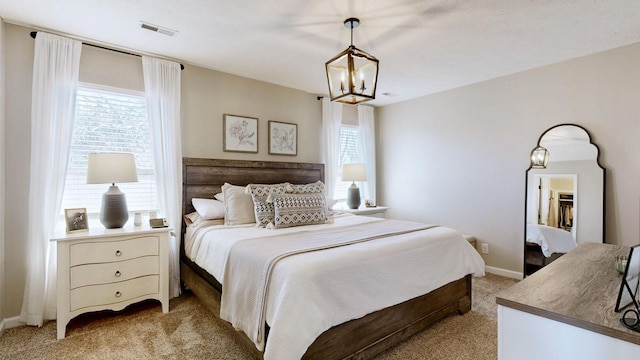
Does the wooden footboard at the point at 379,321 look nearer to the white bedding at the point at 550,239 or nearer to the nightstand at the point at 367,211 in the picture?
the white bedding at the point at 550,239

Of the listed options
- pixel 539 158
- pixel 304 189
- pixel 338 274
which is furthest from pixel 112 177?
pixel 539 158

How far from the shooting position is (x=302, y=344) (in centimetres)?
155

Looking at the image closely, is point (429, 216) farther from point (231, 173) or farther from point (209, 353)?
point (209, 353)

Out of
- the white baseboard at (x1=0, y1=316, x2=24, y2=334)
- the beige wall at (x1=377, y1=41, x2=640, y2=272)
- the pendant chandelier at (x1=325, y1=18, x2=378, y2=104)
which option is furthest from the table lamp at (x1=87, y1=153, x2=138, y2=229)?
the beige wall at (x1=377, y1=41, x2=640, y2=272)

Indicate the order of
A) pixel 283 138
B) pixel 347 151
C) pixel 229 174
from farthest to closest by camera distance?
pixel 347 151 → pixel 283 138 → pixel 229 174

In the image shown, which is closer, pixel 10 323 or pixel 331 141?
pixel 10 323

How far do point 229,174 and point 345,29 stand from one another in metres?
2.05

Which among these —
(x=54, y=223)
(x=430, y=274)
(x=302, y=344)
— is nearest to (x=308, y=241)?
(x=302, y=344)

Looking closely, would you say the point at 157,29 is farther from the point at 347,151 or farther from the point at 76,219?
the point at 347,151

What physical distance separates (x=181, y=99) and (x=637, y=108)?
4.54 metres

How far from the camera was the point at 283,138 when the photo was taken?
13.5 ft

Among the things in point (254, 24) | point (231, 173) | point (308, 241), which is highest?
point (254, 24)

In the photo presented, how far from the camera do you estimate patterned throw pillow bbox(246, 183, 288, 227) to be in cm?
287

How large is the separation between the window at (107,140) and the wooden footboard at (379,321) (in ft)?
3.24
